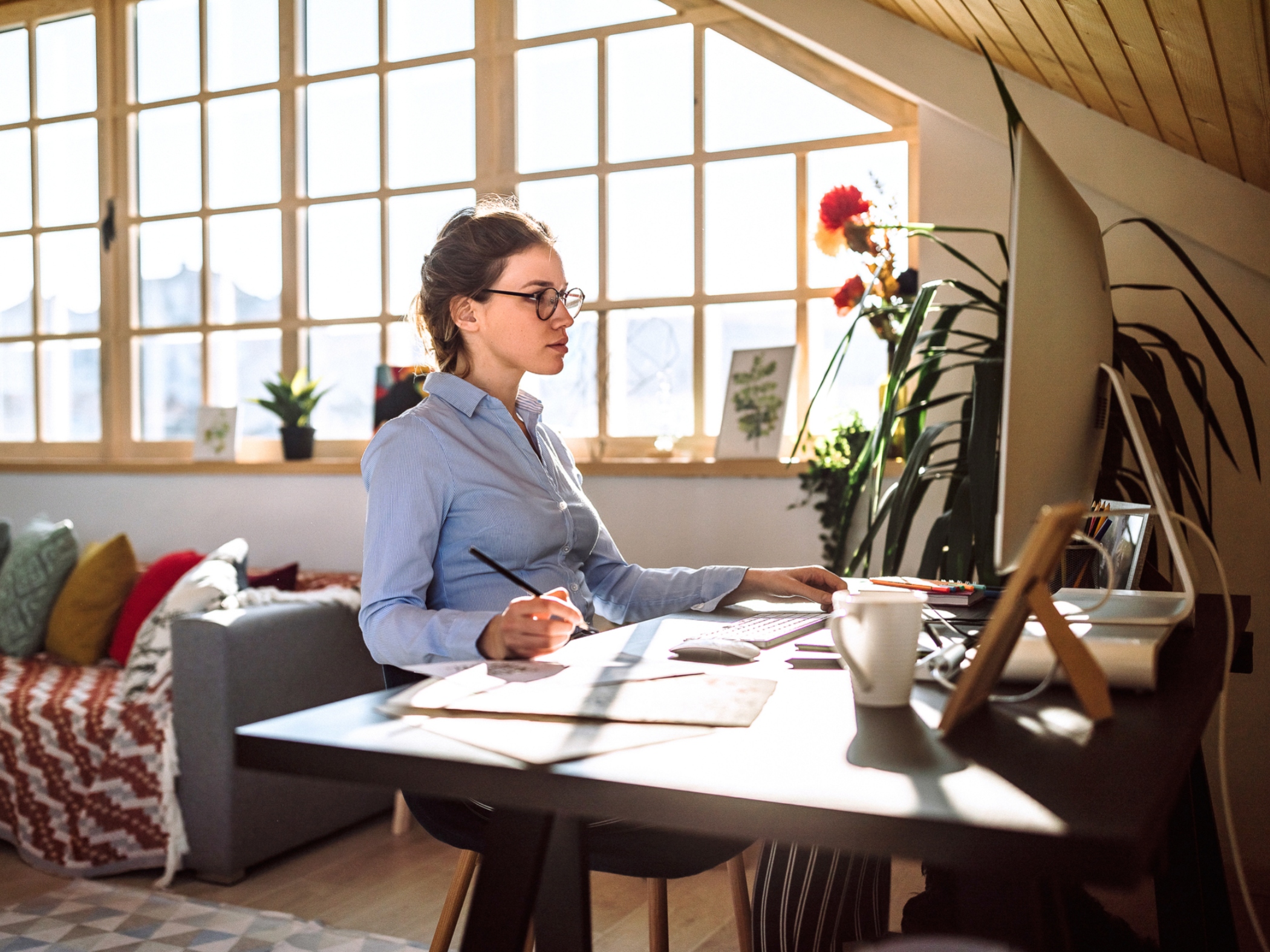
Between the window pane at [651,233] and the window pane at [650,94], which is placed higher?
the window pane at [650,94]

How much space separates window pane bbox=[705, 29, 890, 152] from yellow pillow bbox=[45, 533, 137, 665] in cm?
226

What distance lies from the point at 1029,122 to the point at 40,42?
3864 mm

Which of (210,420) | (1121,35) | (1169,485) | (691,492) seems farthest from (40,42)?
(1169,485)

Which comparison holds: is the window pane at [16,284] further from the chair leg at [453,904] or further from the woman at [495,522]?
the chair leg at [453,904]

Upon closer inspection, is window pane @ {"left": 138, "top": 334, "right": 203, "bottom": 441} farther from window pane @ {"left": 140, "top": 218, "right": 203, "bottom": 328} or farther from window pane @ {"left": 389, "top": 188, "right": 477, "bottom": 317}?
window pane @ {"left": 389, "top": 188, "right": 477, "bottom": 317}

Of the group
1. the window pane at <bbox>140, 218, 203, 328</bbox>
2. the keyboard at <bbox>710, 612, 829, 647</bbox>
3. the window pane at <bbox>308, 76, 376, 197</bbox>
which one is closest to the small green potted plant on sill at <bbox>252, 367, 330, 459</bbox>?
the window pane at <bbox>140, 218, 203, 328</bbox>

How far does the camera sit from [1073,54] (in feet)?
7.15

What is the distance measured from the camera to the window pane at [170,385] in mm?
4070

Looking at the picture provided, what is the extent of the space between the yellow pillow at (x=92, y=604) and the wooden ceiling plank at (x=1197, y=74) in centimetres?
313

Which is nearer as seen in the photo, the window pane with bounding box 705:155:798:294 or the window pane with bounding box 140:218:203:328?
the window pane with bounding box 705:155:798:294

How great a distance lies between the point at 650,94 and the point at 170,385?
2.16 meters

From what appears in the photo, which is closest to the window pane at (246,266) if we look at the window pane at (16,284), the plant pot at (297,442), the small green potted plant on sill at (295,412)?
the small green potted plant on sill at (295,412)

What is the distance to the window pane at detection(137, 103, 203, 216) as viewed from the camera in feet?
13.4

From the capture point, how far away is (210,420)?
3.94 m
